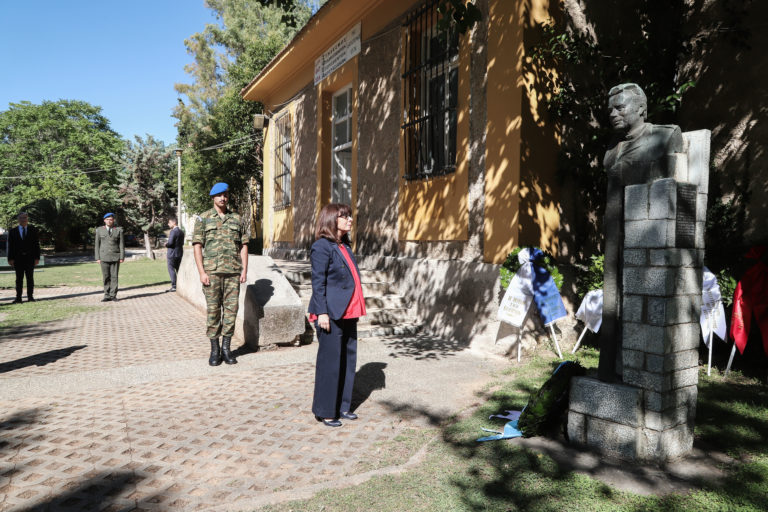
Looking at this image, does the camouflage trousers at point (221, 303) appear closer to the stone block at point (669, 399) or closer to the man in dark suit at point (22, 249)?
the stone block at point (669, 399)

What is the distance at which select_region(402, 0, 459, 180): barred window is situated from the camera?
305 inches

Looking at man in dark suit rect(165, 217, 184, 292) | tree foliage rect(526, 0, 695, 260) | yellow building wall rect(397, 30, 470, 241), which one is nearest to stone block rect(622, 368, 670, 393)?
tree foliage rect(526, 0, 695, 260)

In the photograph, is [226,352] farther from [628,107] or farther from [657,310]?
[628,107]

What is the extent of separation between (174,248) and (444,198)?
29.1ft

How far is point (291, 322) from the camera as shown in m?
6.64

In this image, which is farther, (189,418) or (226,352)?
(226,352)

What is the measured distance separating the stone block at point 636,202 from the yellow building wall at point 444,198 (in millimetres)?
3807

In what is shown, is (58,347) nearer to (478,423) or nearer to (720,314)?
(478,423)

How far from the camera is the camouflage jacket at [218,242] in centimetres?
585

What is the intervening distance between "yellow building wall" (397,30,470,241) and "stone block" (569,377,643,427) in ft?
12.7

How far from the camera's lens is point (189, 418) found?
416 cm

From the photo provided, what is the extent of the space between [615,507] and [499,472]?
71cm

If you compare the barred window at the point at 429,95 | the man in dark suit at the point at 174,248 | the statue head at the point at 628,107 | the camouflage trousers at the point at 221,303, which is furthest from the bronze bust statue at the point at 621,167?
the man in dark suit at the point at 174,248

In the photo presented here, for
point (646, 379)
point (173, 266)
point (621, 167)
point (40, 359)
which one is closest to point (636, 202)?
point (621, 167)
